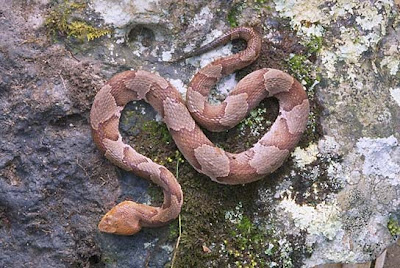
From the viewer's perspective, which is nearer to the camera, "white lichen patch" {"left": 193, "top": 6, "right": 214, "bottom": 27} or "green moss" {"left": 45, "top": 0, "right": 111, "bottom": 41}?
"green moss" {"left": 45, "top": 0, "right": 111, "bottom": 41}

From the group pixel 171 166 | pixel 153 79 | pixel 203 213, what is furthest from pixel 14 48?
pixel 203 213

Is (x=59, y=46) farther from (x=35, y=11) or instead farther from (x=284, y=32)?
(x=284, y=32)

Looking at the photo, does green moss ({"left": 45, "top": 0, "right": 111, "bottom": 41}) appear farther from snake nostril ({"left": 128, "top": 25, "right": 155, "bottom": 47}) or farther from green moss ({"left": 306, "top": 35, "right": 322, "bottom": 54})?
green moss ({"left": 306, "top": 35, "right": 322, "bottom": 54})

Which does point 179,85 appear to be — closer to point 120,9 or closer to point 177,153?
point 177,153

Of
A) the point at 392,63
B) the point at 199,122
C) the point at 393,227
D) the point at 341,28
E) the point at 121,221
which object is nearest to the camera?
the point at 121,221

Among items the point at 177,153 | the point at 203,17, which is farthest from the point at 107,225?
the point at 203,17

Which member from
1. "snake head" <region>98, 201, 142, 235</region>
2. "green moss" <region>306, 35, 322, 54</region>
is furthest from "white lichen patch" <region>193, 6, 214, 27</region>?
"snake head" <region>98, 201, 142, 235</region>
